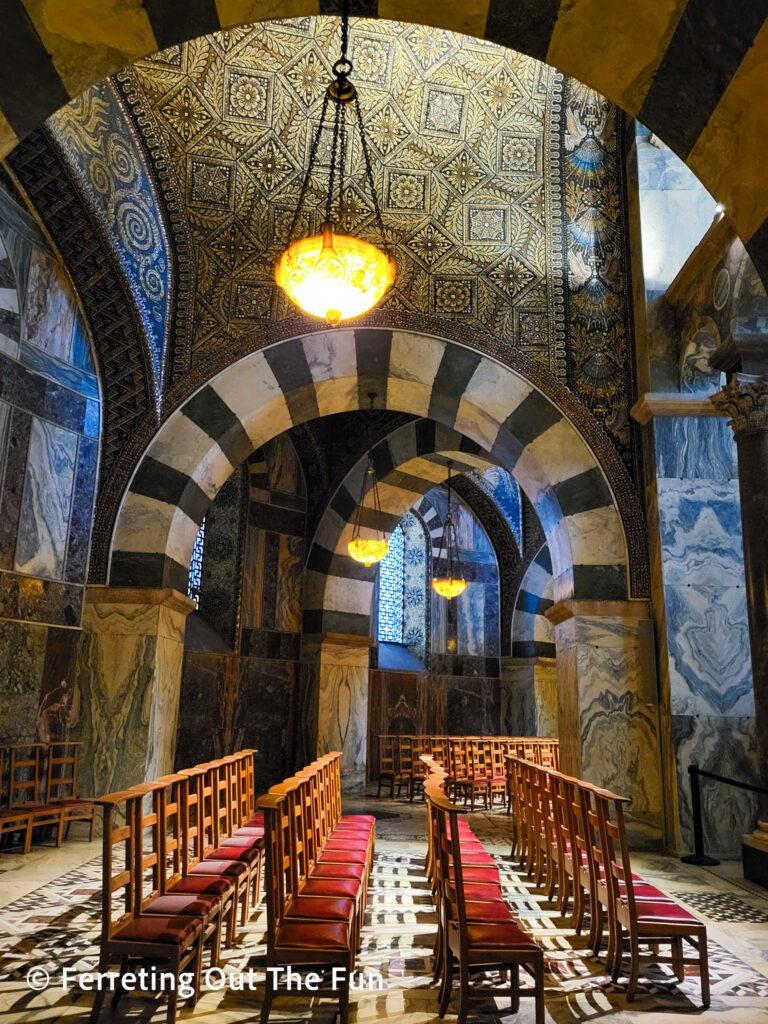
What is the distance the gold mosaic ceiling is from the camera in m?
7.55

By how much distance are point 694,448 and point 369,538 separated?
5.34m

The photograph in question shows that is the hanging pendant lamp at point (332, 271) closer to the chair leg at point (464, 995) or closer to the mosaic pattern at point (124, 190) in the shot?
the mosaic pattern at point (124, 190)

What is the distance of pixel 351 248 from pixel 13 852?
17.4 feet

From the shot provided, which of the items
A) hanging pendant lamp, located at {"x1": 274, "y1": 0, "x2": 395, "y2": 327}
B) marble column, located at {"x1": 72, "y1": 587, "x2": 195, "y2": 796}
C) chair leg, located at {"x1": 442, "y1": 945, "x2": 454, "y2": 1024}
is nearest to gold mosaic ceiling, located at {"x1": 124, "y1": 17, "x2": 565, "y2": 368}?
hanging pendant lamp, located at {"x1": 274, "y1": 0, "x2": 395, "y2": 327}

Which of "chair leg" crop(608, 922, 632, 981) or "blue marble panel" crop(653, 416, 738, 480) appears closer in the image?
"chair leg" crop(608, 922, 632, 981)

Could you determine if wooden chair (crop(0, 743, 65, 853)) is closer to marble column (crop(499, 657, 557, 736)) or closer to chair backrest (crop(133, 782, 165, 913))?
chair backrest (crop(133, 782, 165, 913))

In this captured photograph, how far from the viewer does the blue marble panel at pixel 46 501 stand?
23.0 ft

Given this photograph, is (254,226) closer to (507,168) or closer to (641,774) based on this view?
(507,168)

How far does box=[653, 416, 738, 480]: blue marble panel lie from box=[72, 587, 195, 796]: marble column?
15.9 feet

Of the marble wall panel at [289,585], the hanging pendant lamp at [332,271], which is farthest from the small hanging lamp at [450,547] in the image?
the hanging pendant lamp at [332,271]

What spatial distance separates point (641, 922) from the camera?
135 inches

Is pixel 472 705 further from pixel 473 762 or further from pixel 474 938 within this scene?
pixel 474 938

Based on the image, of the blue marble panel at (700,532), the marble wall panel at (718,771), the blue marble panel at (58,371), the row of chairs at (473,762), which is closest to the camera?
the marble wall panel at (718,771)

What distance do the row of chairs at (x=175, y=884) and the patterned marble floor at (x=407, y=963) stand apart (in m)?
0.18
